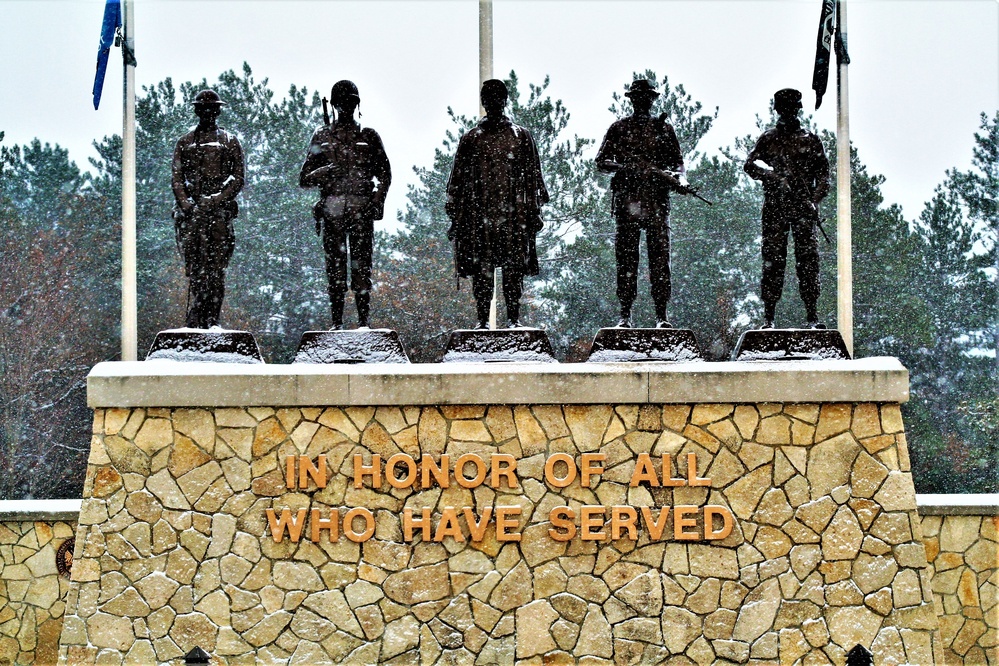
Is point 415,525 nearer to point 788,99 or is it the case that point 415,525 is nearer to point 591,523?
point 591,523

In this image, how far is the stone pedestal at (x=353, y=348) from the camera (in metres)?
7.84

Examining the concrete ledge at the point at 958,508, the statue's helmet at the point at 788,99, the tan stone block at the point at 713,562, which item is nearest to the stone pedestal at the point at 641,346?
the tan stone block at the point at 713,562

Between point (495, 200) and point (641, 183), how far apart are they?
992 mm

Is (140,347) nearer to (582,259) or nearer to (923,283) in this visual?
(582,259)

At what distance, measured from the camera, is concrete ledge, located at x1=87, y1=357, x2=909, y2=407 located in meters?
7.34

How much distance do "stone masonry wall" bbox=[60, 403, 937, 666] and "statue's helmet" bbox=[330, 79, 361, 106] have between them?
2.18 metres

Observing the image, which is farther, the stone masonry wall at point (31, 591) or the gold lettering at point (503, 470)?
the stone masonry wall at point (31, 591)

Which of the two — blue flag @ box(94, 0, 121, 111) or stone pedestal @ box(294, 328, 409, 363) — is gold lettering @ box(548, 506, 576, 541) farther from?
blue flag @ box(94, 0, 121, 111)

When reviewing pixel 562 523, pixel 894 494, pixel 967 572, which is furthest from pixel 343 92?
pixel 967 572

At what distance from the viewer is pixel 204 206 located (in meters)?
8.05

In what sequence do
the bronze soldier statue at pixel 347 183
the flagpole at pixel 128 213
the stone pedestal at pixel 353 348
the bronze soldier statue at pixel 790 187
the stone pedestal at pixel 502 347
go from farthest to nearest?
the flagpole at pixel 128 213 < the bronze soldier statue at pixel 347 183 < the bronze soldier statue at pixel 790 187 < the stone pedestal at pixel 353 348 < the stone pedestal at pixel 502 347

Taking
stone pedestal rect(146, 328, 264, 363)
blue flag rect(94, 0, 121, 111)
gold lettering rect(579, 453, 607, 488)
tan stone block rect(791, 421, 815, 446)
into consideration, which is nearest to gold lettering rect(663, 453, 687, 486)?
gold lettering rect(579, 453, 607, 488)

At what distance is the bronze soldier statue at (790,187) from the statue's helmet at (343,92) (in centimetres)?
272

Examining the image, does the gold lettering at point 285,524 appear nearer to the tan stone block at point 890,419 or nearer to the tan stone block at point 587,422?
the tan stone block at point 587,422
